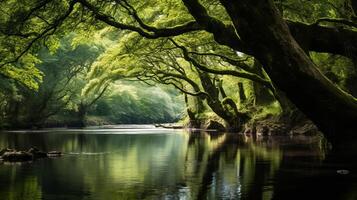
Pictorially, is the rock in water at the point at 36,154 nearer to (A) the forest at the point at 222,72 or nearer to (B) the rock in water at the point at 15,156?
(A) the forest at the point at 222,72

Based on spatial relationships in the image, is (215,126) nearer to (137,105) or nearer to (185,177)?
(185,177)

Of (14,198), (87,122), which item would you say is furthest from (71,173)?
(87,122)

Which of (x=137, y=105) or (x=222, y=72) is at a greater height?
(x=137, y=105)

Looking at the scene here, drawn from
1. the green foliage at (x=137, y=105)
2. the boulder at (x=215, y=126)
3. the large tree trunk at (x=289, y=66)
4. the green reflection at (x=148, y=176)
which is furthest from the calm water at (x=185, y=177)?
the green foliage at (x=137, y=105)

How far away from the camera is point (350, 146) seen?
1505 centimetres

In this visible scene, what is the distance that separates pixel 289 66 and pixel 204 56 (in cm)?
2753

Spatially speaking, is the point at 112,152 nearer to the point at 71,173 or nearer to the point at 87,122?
the point at 71,173

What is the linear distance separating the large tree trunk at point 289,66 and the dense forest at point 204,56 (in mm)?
28

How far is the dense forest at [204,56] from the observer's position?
1430 cm

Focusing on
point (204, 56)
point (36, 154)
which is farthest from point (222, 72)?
point (36, 154)

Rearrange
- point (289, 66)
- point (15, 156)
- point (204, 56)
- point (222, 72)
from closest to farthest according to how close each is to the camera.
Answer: point (289, 66) < point (15, 156) < point (222, 72) < point (204, 56)

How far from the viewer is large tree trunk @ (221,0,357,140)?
13719 millimetres

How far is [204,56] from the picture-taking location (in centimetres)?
4147

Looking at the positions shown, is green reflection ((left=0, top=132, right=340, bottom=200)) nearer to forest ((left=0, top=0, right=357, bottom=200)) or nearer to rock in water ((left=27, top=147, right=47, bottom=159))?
forest ((left=0, top=0, right=357, bottom=200))
